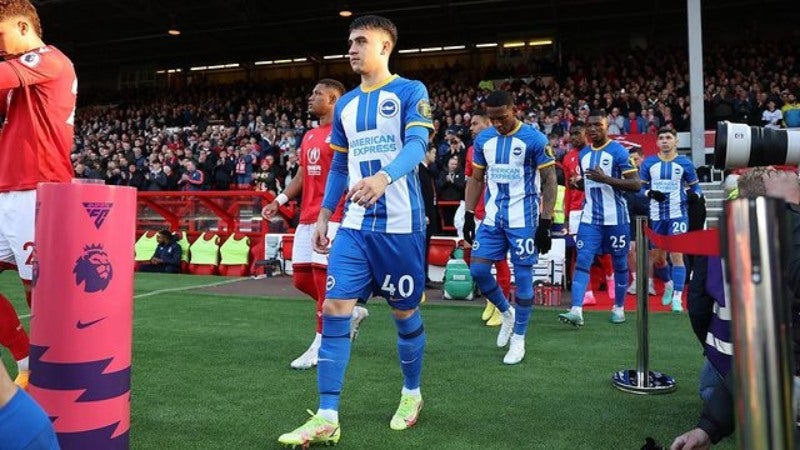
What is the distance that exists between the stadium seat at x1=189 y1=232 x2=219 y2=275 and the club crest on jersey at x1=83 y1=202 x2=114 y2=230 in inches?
410

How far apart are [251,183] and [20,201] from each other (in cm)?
1503

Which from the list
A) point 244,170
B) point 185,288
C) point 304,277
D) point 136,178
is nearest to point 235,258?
point 185,288

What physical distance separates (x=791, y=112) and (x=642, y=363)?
43.8ft

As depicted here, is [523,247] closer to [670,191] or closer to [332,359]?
[332,359]

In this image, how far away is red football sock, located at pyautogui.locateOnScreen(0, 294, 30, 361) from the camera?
3.54 m

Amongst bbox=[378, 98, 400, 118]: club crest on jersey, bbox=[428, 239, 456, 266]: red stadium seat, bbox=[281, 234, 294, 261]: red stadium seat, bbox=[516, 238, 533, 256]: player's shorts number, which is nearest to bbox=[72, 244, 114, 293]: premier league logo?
bbox=[378, 98, 400, 118]: club crest on jersey

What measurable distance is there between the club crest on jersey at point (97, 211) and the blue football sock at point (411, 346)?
1550 mm

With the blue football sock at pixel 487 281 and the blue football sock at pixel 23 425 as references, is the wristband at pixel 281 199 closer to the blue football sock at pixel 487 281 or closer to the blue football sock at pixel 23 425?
the blue football sock at pixel 487 281

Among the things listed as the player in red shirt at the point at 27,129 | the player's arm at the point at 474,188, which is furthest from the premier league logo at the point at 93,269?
the player's arm at the point at 474,188

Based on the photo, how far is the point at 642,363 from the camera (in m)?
3.92

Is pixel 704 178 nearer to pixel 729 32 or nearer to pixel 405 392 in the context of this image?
pixel 405 392

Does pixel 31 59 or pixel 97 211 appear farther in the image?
pixel 31 59

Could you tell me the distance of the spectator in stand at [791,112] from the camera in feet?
47.2

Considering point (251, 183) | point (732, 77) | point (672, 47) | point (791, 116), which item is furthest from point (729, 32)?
point (251, 183)
